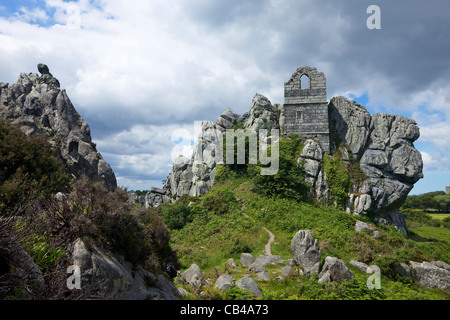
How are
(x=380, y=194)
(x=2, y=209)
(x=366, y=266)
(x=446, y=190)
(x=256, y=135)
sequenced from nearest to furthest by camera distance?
(x=2, y=209)
(x=366, y=266)
(x=380, y=194)
(x=256, y=135)
(x=446, y=190)

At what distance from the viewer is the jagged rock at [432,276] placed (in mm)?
15820

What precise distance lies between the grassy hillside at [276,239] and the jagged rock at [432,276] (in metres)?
0.80

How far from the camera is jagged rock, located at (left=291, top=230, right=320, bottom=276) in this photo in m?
15.6

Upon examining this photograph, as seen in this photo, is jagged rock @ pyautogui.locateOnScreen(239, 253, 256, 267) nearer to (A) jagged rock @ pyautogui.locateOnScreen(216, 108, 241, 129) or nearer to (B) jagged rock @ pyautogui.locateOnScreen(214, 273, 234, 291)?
(B) jagged rock @ pyautogui.locateOnScreen(214, 273, 234, 291)

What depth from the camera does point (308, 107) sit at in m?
35.0

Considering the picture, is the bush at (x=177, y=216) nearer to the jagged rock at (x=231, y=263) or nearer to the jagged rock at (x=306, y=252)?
the jagged rock at (x=231, y=263)

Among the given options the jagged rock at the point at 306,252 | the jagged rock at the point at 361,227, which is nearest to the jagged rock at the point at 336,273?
the jagged rock at the point at 306,252

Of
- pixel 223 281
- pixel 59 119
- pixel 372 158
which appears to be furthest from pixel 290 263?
pixel 59 119

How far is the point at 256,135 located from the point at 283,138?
387 centimetres

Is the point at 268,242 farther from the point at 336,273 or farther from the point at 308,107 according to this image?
the point at 308,107

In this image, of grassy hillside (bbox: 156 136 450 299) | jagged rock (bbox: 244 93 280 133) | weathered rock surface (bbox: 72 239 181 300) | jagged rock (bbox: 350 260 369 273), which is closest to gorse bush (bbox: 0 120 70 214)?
weathered rock surface (bbox: 72 239 181 300)
